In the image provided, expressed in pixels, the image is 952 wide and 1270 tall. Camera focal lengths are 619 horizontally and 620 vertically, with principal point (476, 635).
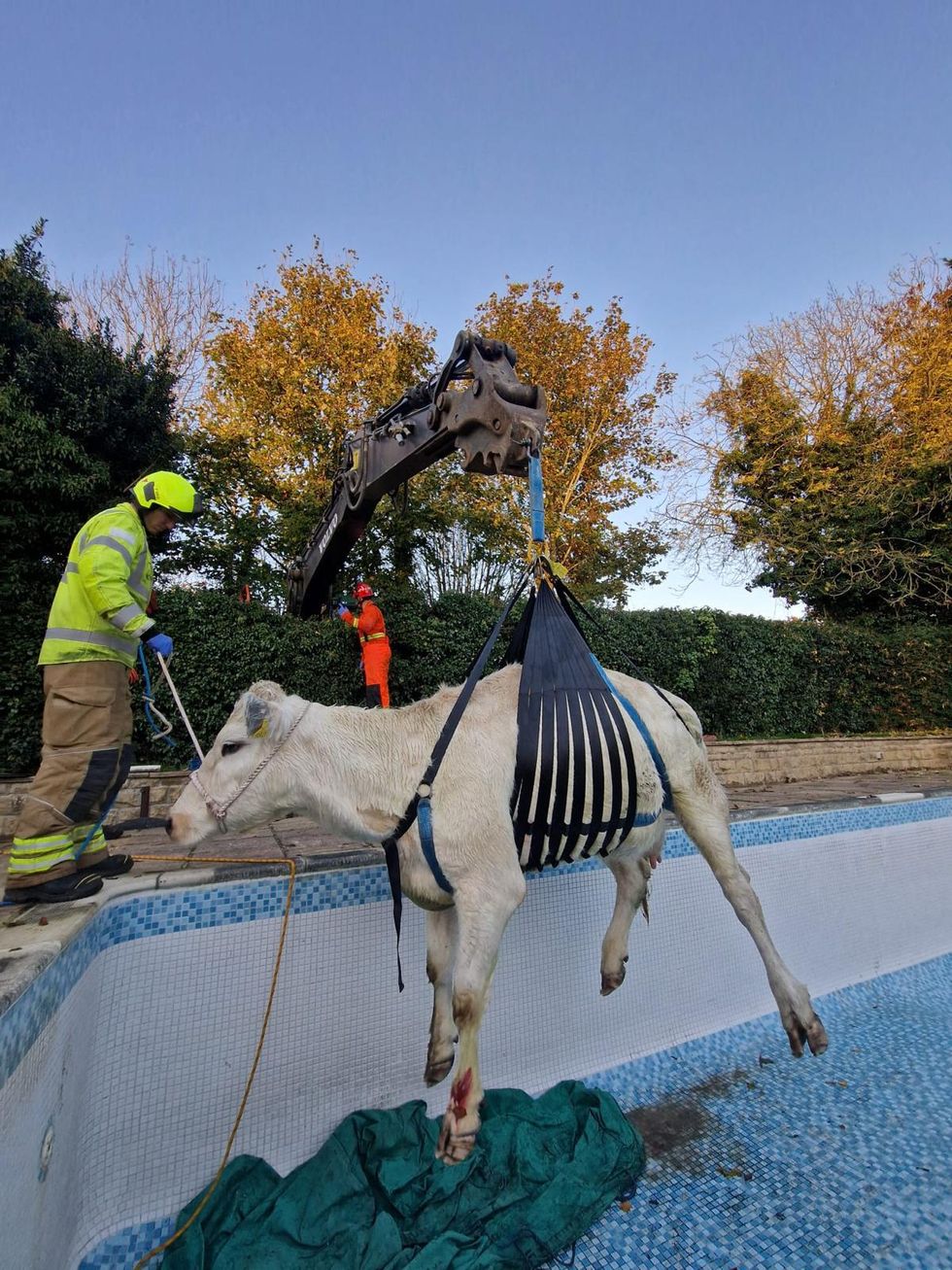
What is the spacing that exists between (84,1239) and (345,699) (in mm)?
5953

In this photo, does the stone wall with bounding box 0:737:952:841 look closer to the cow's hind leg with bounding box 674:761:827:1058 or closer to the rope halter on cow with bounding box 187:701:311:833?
the rope halter on cow with bounding box 187:701:311:833

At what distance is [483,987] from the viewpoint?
1.97 metres

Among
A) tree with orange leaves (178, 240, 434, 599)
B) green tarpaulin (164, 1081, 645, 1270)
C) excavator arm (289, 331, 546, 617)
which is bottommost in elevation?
green tarpaulin (164, 1081, 645, 1270)

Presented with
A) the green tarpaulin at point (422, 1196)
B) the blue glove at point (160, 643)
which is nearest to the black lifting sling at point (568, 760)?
the green tarpaulin at point (422, 1196)

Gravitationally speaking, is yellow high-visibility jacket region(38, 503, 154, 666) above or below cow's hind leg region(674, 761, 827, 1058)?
above

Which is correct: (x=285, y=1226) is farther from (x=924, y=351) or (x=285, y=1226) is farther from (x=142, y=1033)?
(x=924, y=351)

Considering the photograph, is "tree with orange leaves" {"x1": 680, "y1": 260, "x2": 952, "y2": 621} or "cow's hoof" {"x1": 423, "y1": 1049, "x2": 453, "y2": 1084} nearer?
"cow's hoof" {"x1": 423, "y1": 1049, "x2": 453, "y2": 1084}

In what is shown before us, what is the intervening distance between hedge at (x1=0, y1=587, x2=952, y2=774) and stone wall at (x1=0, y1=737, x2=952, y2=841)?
56cm

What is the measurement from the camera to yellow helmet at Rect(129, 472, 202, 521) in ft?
10.1

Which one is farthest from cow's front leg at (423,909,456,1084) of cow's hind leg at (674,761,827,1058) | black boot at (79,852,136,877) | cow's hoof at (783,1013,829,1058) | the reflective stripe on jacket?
the reflective stripe on jacket

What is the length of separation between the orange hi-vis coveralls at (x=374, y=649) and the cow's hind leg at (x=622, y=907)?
15.6 ft

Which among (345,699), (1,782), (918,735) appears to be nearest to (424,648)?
(345,699)

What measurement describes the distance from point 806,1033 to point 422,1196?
64.0 inches

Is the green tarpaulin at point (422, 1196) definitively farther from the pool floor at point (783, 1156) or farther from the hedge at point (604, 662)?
the hedge at point (604, 662)
